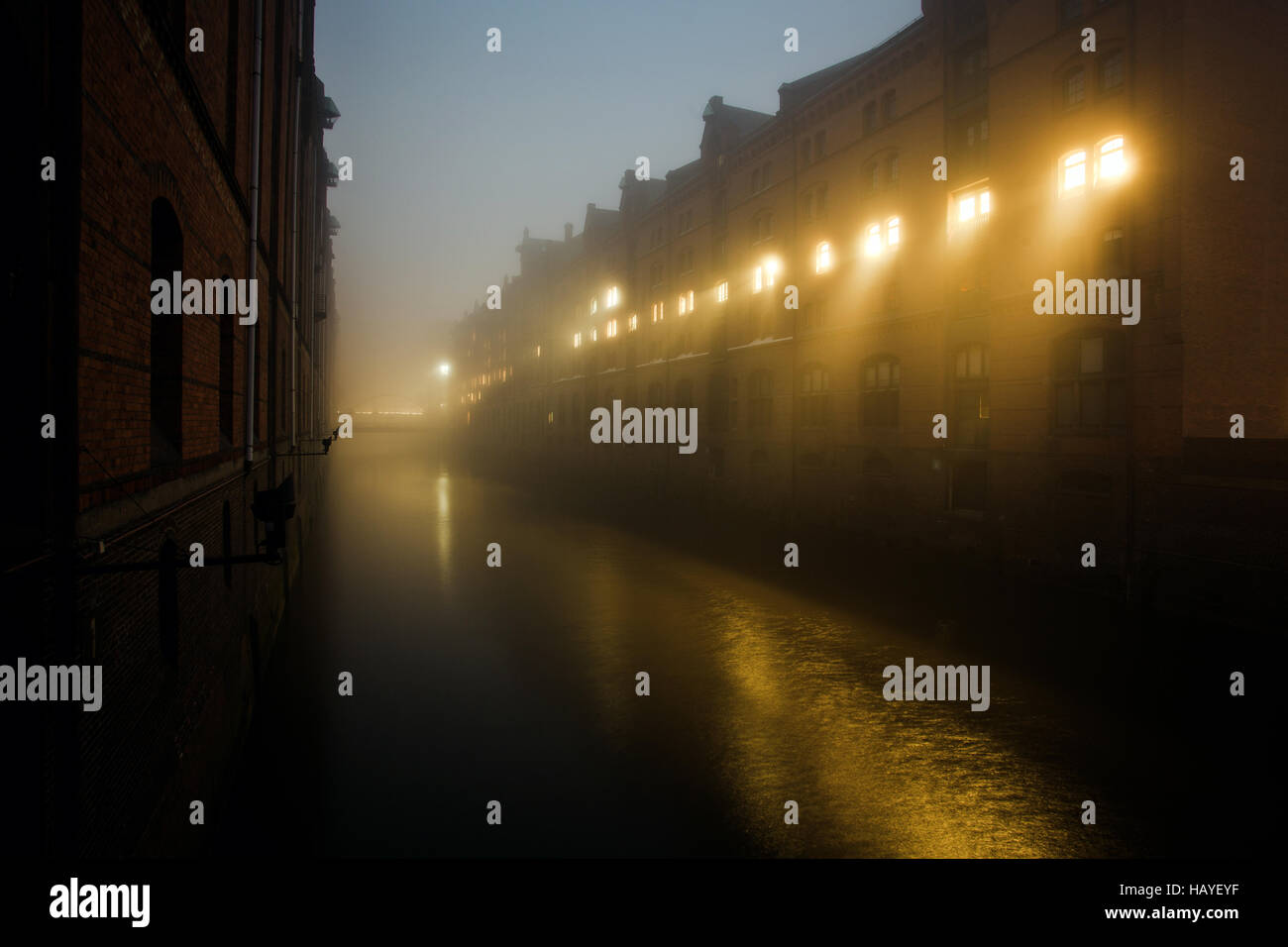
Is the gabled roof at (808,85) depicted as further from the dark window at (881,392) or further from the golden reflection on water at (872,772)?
the golden reflection on water at (872,772)

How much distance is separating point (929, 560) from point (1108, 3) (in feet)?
43.2

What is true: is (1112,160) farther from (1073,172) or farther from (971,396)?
(971,396)

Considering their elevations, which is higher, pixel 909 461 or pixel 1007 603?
pixel 909 461

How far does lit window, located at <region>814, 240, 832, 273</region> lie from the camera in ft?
76.6

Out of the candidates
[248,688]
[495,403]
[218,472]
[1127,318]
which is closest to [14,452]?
[218,472]

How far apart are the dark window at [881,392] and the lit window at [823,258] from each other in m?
4.16

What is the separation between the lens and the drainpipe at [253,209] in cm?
885

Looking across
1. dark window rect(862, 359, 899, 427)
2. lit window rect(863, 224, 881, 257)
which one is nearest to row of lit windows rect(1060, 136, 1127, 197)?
lit window rect(863, 224, 881, 257)

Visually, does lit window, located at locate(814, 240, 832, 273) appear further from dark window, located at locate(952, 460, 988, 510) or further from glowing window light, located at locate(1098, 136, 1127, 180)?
glowing window light, located at locate(1098, 136, 1127, 180)

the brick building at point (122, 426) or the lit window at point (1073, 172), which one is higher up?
the lit window at point (1073, 172)

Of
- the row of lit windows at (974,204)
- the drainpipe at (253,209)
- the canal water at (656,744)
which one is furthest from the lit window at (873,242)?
the drainpipe at (253,209)
